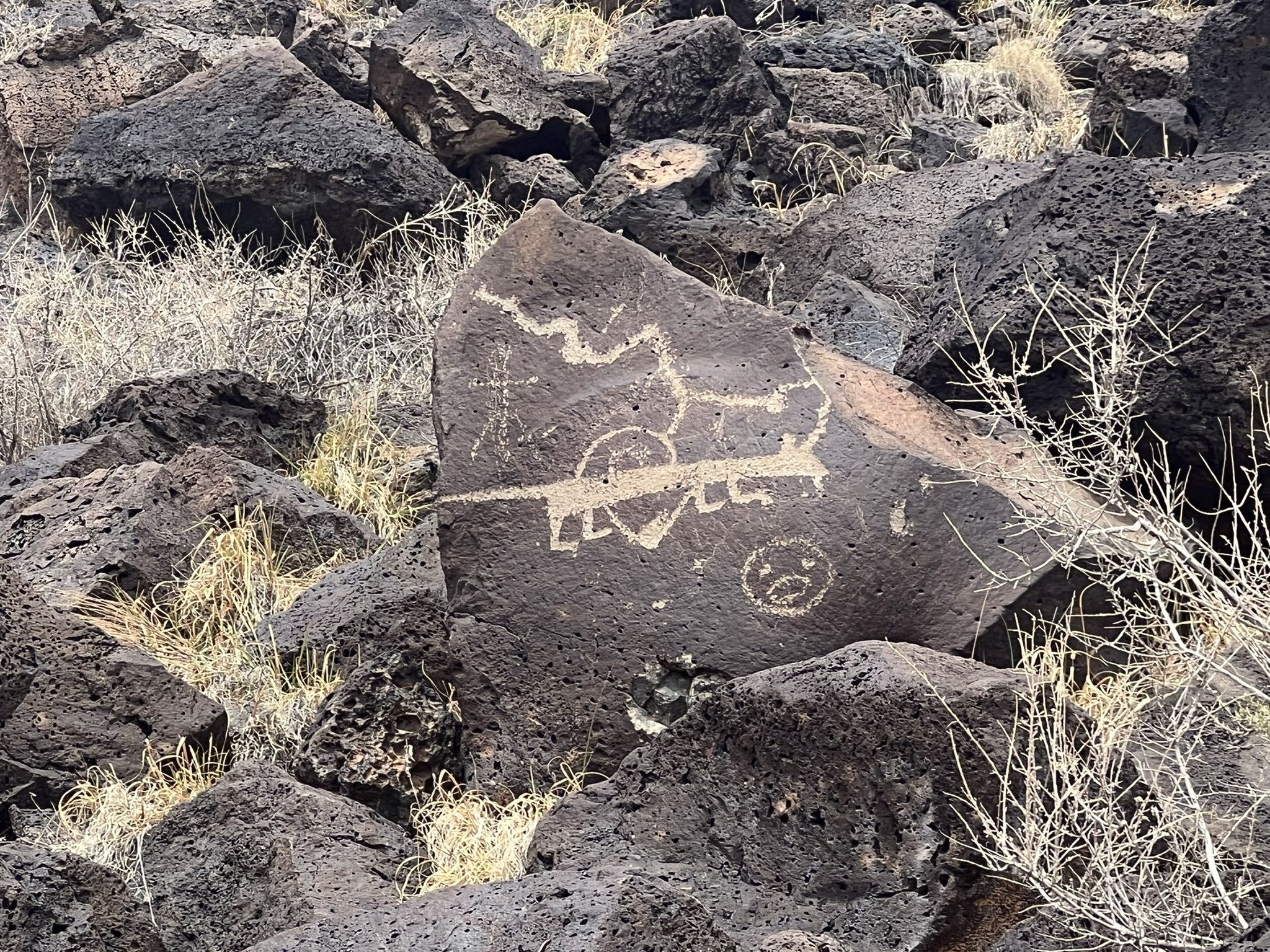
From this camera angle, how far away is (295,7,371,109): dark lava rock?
9.47 meters

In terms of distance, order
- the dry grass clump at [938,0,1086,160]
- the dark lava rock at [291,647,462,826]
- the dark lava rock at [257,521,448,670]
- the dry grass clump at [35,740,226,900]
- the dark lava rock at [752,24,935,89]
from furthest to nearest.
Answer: the dark lava rock at [752,24,935,89]
the dry grass clump at [938,0,1086,160]
the dark lava rock at [257,521,448,670]
the dark lava rock at [291,647,462,826]
the dry grass clump at [35,740,226,900]

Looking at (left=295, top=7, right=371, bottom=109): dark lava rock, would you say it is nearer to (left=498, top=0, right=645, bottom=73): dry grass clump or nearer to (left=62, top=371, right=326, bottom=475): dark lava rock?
(left=498, top=0, right=645, bottom=73): dry grass clump

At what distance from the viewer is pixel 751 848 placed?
4039 millimetres

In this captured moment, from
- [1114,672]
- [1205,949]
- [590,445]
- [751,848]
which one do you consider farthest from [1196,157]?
[1205,949]

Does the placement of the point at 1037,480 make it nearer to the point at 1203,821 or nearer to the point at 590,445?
the point at 1203,821

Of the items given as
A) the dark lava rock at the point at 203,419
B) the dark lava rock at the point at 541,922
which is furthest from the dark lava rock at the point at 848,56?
the dark lava rock at the point at 541,922

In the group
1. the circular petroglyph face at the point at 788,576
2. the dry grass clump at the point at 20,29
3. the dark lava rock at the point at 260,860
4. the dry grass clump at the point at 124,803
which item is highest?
the circular petroglyph face at the point at 788,576

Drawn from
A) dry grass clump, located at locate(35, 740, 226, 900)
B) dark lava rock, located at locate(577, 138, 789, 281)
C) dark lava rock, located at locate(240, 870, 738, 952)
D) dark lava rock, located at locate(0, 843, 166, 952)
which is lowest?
dark lava rock, located at locate(577, 138, 789, 281)

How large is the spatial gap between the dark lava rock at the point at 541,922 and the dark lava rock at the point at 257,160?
17.5 feet

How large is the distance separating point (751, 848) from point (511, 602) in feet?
3.80

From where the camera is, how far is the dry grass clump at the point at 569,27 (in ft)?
34.4

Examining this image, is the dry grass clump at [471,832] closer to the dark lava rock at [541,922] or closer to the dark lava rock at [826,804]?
the dark lava rock at [826,804]

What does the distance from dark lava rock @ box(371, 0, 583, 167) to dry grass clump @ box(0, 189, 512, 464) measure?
19.8 inches

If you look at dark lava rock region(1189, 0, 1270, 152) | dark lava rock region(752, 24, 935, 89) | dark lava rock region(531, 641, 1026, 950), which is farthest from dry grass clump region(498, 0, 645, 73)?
dark lava rock region(531, 641, 1026, 950)
